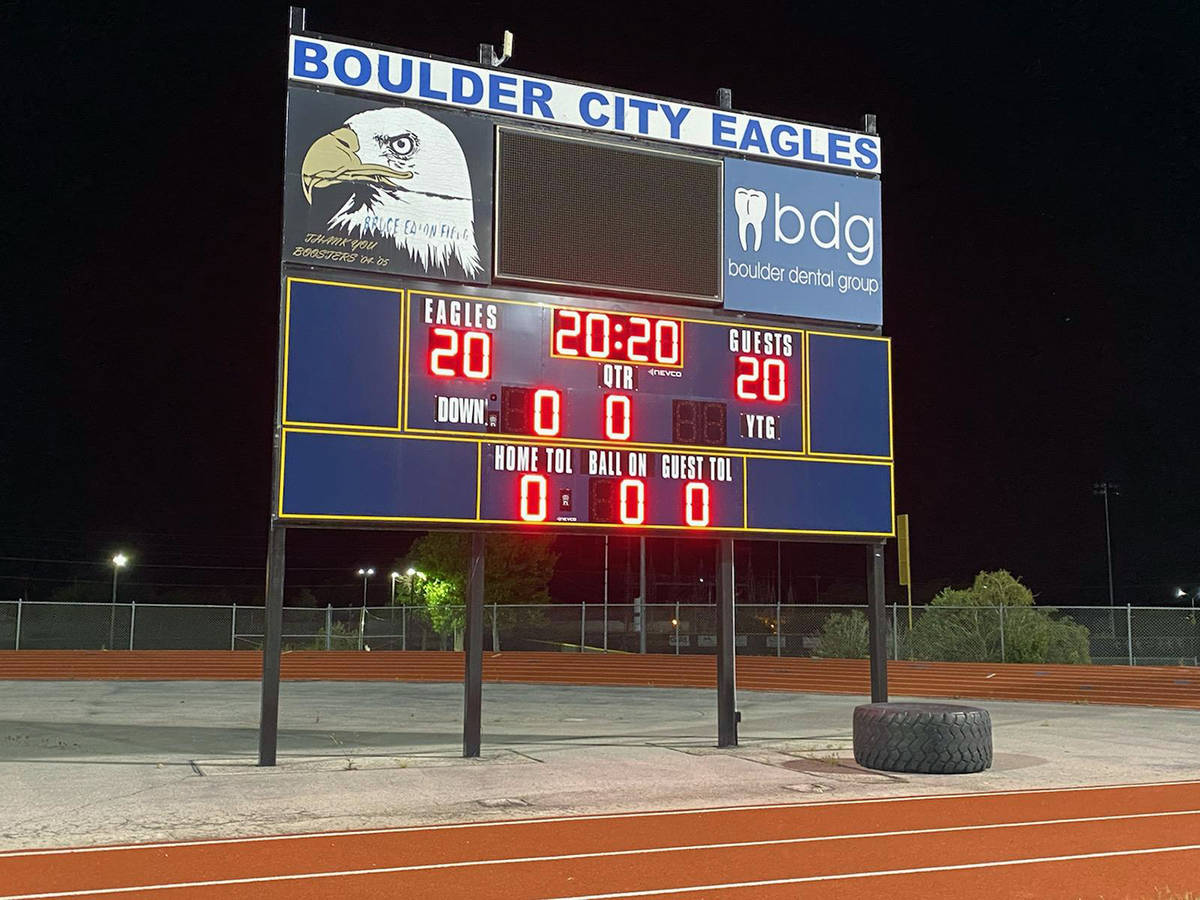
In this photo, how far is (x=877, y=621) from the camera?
16797mm

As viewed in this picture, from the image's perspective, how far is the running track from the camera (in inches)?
307

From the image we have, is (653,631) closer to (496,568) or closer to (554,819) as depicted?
(496,568)

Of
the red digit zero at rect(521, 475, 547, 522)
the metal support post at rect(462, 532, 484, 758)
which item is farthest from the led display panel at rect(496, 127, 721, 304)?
the metal support post at rect(462, 532, 484, 758)

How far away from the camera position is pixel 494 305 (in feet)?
47.9

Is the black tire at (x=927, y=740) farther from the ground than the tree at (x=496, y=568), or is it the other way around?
the tree at (x=496, y=568)

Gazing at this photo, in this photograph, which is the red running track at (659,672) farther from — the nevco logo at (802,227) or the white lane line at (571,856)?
the white lane line at (571,856)

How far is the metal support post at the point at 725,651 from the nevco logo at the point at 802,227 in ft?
14.6

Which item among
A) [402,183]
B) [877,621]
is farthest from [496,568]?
[402,183]

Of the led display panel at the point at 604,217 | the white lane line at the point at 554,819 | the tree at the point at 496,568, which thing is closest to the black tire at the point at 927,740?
the white lane line at the point at 554,819

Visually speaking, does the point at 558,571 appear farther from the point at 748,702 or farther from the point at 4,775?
the point at 4,775

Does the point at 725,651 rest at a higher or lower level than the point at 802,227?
lower

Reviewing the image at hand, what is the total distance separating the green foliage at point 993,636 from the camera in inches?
1244

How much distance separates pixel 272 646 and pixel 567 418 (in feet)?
15.0

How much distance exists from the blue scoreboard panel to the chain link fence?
16672 millimetres
